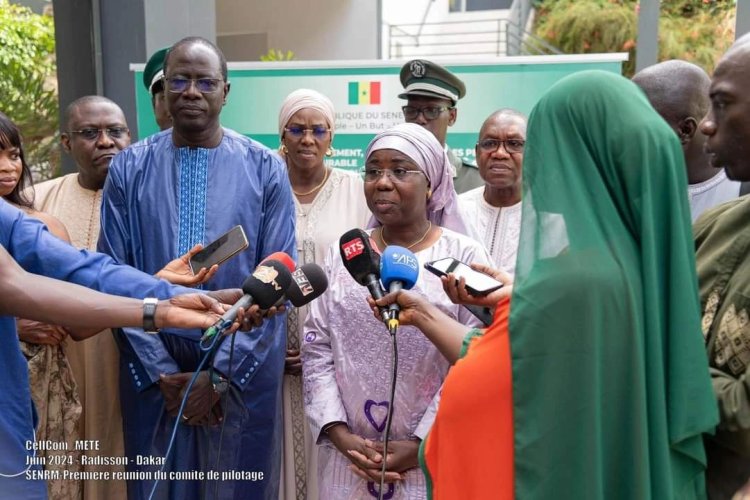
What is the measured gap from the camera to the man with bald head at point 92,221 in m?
3.83

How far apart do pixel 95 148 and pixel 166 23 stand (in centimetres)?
301

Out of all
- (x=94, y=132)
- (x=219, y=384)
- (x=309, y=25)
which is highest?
(x=309, y=25)

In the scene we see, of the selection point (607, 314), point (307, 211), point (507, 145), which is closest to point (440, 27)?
point (507, 145)

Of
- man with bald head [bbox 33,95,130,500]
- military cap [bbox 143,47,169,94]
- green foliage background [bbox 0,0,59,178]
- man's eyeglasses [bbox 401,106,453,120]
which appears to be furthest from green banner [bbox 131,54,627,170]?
man with bald head [bbox 33,95,130,500]

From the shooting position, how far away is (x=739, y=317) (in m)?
1.95

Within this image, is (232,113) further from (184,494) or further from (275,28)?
(275,28)

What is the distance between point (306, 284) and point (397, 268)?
1.18 ft

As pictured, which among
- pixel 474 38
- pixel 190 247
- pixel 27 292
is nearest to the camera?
pixel 27 292

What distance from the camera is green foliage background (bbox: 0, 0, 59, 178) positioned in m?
7.11

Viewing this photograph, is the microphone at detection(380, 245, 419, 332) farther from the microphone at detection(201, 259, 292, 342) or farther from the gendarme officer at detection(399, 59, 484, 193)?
the gendarme officer at detection(399, 59, 484, 193)

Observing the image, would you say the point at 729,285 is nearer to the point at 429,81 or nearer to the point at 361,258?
the point at 361,258

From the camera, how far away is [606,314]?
1.74 meters

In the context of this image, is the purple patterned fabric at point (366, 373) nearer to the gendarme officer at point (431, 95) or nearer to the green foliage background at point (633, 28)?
the gendarme officer at point (431, 95)

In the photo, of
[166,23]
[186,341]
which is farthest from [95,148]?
[166,23]
